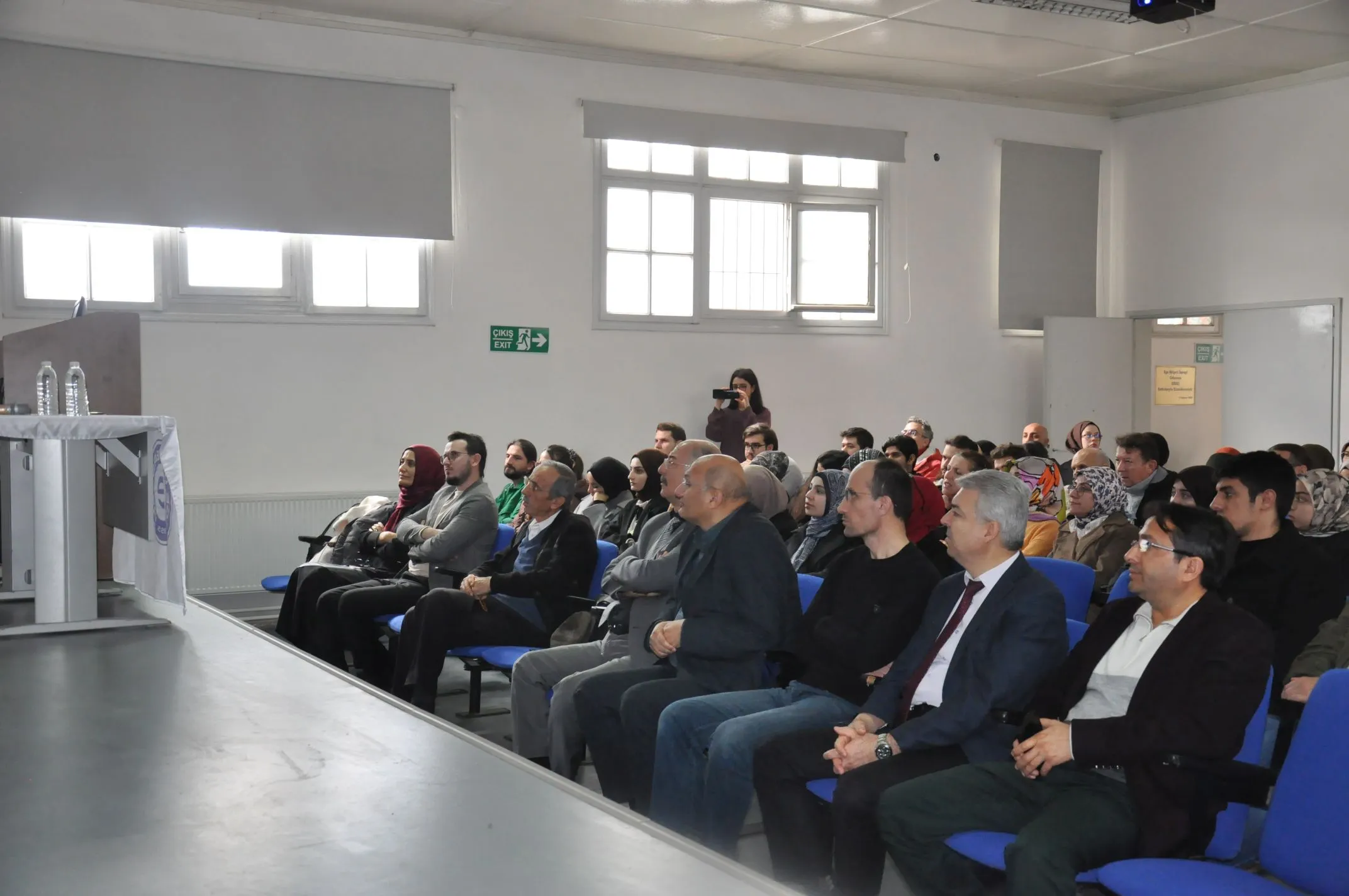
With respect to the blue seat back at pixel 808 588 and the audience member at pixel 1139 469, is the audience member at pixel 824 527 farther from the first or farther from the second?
the audience member at pixel 1139 469

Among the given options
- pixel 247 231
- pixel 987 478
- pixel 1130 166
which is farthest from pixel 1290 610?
pixel 1130 166

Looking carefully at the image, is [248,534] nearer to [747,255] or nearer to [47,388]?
[747,255]

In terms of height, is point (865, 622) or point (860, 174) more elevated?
point (860, 174)

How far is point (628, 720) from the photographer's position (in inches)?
145

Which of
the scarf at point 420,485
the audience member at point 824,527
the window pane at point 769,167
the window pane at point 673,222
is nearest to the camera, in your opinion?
the audience member at point 824,527

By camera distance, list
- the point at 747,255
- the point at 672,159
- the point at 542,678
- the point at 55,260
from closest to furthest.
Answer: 1. the point at 542,678
2. the point at 55,260
3. the point at 672,159
4. the point at 747,255

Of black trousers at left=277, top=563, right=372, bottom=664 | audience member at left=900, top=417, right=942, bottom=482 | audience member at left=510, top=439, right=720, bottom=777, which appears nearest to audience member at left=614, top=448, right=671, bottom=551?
audience member at left=510, top=439, right=720, bottom=777

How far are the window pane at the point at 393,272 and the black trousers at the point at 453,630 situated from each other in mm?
3905

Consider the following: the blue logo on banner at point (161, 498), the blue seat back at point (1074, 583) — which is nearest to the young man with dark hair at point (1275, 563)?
the blue seat back at point (1074, 583)

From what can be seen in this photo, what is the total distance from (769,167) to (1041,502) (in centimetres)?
476

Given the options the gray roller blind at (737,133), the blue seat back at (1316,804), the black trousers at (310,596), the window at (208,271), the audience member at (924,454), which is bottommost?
the black trousers at (310,596)

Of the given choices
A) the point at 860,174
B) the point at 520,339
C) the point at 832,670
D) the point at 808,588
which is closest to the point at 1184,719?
the point at 832,670

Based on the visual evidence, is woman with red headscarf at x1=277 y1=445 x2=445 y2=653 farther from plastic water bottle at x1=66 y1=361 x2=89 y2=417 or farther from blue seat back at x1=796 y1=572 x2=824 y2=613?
plastic water bottle at x1=66 y1=361 x2=89 y2=417

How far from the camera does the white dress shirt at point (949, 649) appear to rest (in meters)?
3.10
